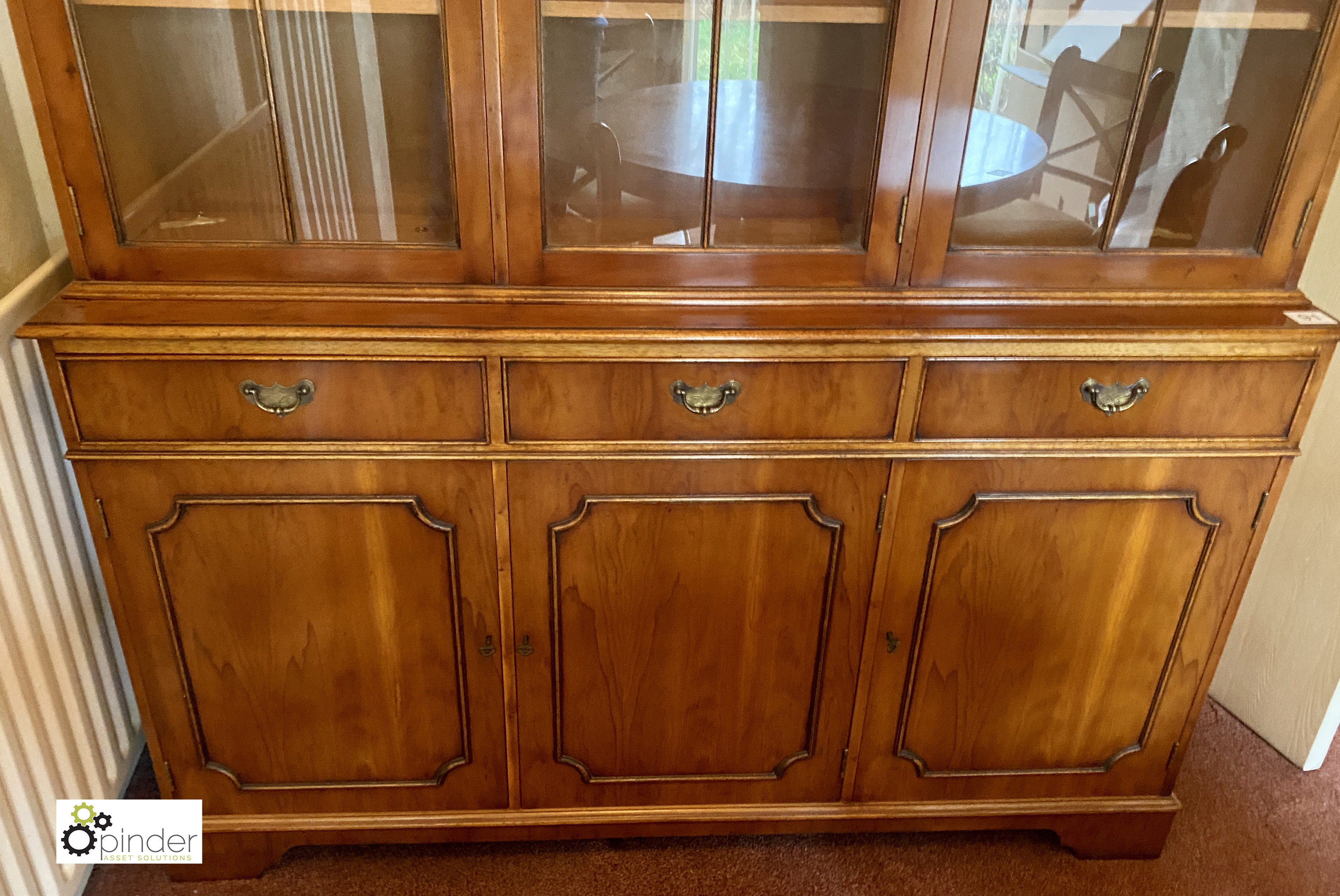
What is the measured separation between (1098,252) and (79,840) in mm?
1485

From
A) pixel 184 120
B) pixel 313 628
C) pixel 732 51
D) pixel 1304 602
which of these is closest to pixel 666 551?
pixel 313 628

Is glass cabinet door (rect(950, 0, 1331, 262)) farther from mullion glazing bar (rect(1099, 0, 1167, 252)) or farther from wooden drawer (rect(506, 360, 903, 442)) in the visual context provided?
wooden drawer (rect(506, 360, 903, 442))

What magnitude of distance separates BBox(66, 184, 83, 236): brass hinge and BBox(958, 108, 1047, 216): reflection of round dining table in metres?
0.95

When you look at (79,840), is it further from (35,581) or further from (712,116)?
(712,116)

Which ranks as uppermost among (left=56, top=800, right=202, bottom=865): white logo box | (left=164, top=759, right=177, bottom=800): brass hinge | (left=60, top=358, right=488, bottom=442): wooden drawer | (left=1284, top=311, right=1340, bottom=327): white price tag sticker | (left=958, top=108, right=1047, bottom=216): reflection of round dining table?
(left=958, top=108, right=1047, bottom=216): reflection of round dining table

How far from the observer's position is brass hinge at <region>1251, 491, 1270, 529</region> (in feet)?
4.09

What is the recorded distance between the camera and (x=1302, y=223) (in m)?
1.16

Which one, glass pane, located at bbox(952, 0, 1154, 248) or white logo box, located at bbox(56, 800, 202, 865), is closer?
glass pane, located at bbox(952, 0, 1154, 248)

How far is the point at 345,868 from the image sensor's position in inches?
57.9

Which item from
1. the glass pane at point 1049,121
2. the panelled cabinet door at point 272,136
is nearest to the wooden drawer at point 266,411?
the panelled cabinet door at point 272,136

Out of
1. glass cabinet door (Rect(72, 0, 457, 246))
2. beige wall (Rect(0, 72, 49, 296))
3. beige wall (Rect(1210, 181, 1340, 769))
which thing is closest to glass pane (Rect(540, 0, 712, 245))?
glass cabinet door (Rect(72, 0, 457, 246))

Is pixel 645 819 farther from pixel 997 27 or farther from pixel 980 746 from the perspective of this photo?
pixel 997 27

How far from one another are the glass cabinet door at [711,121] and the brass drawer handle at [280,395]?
0.30 meters

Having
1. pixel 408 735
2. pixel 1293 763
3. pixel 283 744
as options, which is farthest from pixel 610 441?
pixel 1293 763
